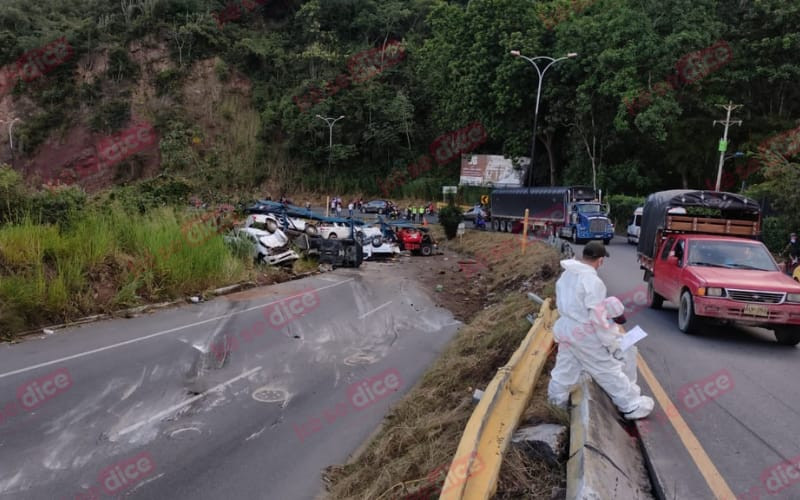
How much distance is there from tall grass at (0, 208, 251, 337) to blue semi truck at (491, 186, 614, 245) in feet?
63.5

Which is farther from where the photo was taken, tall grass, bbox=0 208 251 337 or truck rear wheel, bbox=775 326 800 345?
tall grass, bbox=0 208 251 337

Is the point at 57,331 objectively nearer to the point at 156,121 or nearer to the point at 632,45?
the point at 632,45

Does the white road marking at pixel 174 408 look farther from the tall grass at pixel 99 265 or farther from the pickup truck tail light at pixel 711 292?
the pickup truck tail light at pixel 711 292

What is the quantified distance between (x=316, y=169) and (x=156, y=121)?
19140mm

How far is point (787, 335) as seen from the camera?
873 cm

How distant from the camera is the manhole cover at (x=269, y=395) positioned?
335 inches

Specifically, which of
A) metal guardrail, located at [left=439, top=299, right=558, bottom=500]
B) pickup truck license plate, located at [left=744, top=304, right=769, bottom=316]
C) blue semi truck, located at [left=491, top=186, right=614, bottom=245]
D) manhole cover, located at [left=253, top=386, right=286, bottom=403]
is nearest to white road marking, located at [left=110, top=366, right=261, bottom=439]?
manhole cover, located at [left=253, top=386, right=286, bottom=403]

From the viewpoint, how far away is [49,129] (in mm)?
65625

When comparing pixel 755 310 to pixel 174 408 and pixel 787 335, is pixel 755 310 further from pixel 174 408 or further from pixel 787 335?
pixel 174 408

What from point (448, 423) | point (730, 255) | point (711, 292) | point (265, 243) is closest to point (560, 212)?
point (265, 243)

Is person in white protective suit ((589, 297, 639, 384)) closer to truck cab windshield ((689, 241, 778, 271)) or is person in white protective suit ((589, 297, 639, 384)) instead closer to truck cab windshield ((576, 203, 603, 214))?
truck cab windshield ((689, 241, 778, 271))

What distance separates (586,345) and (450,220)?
34054 millimetres

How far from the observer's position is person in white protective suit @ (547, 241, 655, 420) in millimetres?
4957

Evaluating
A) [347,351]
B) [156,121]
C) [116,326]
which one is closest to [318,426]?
[347,351]
